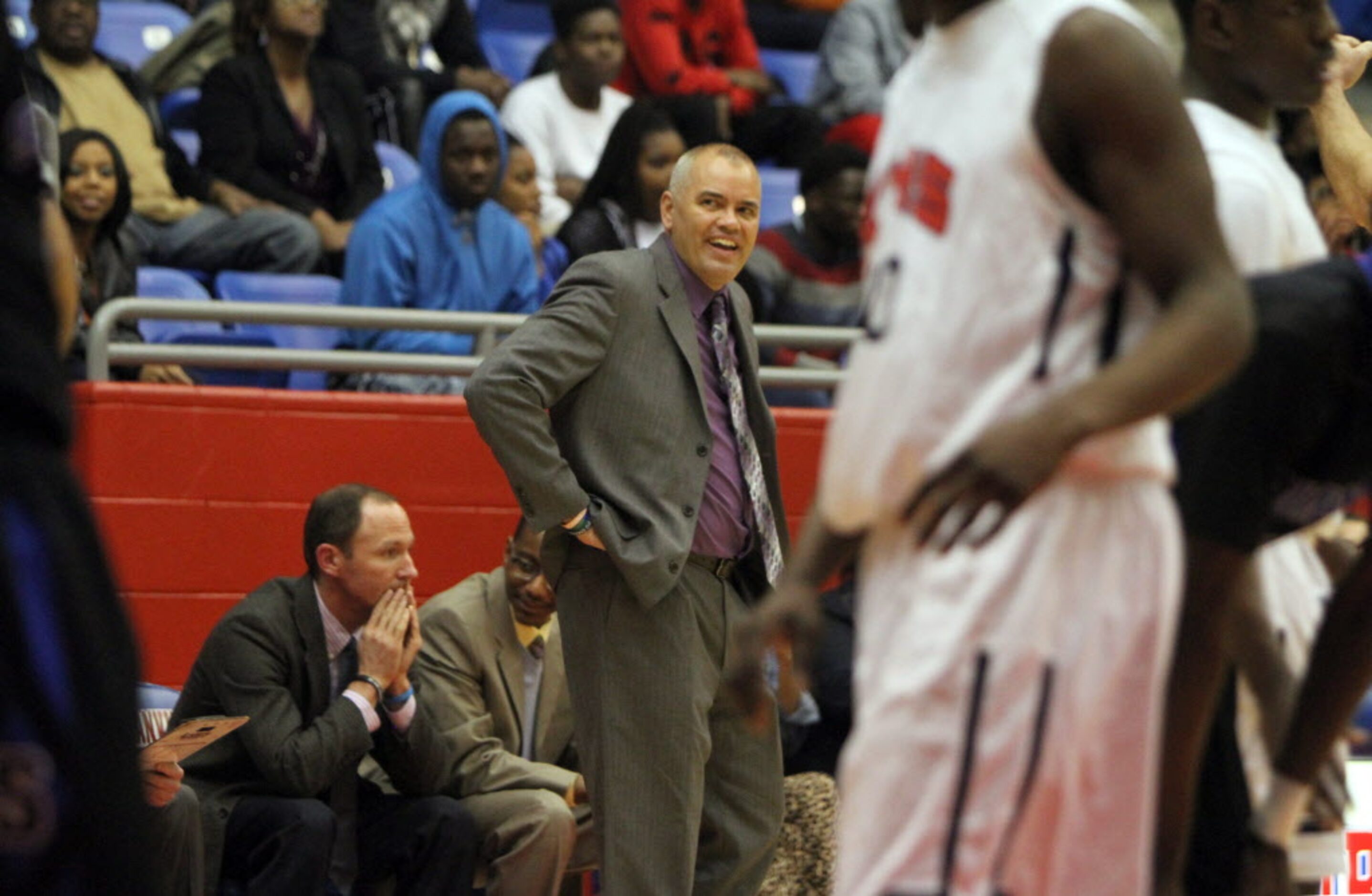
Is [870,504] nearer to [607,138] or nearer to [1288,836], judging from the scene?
[1288,836]

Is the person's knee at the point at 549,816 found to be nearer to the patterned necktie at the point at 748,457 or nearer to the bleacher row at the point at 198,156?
the patterned necktie at the point at 748,457

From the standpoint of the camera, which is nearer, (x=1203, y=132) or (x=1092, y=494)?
(x=1092, y=494)

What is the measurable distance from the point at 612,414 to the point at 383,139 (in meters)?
4.98

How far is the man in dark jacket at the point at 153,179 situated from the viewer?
343 inches

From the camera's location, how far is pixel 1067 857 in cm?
262

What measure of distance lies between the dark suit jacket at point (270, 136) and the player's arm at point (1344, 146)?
5.84m

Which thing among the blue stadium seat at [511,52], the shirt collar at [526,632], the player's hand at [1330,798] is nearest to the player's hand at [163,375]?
the shirt collar at [526,632]

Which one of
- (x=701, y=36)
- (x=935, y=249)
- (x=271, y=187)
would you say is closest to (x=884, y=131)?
(x=935, y=249)

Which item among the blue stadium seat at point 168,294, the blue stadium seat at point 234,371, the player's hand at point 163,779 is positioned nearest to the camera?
the player's hand at point 163,779

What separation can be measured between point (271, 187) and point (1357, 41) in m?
5.84

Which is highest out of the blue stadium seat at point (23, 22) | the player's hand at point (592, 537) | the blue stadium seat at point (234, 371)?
the blue stadium seat at point (23, 22)

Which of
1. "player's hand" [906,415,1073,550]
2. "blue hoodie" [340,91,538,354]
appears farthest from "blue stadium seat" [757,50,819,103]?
"player's hand" [906,415,1073,550]

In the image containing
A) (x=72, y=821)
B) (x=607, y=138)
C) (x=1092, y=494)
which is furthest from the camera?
(x=607, y=138)

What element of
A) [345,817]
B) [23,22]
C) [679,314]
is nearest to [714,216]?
[679,314]
